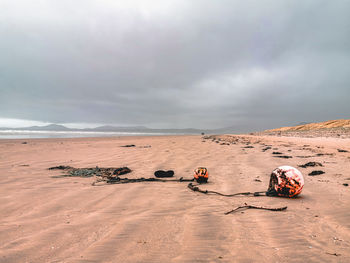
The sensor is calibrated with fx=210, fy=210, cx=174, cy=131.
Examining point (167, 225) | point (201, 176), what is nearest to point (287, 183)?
point (201, 176)

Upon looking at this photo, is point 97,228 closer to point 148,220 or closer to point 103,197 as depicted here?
point 148,220

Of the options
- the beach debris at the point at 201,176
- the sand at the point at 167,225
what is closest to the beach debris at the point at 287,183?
the sand at the point at 167,225

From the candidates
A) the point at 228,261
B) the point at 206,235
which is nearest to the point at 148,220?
the point at 206,235

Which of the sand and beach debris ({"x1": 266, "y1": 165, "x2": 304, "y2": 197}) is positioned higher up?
beach debris ({"x1": 266, "y1": 165, "x2": 304, "y2": 197})

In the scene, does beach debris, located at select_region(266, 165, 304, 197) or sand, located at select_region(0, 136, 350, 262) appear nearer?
sand, located at select_region(0, 136, 350, 262)

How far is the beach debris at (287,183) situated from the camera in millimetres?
3291

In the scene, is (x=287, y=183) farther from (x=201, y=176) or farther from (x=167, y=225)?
(x=167, y=225)

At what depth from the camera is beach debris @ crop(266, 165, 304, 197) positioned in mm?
3291

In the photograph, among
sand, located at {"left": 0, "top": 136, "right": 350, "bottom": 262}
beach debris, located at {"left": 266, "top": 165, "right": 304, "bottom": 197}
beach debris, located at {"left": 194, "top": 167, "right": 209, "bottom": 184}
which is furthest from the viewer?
beach debris, located at {"left": 194, "top": 167, "right": 209, "bottom": 184}

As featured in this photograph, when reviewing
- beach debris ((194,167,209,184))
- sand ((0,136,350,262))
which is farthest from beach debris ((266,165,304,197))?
beach debris ((194,167,209,184))

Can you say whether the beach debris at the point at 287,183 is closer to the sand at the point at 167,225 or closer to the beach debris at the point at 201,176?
the sand at the point at 167,225

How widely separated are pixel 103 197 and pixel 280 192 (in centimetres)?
291

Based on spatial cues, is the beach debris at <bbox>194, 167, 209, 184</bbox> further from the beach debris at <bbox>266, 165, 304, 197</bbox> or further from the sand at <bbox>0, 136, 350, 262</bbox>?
the beach debris at <bbox>266, 165, 304, 197</bbox>

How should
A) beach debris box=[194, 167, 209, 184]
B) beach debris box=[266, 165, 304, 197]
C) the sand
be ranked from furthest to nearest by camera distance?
1. beach debris box=[194, 167, 209, 184]
2. beach debris box=[266, 165, 304, 197]
3. the sand
